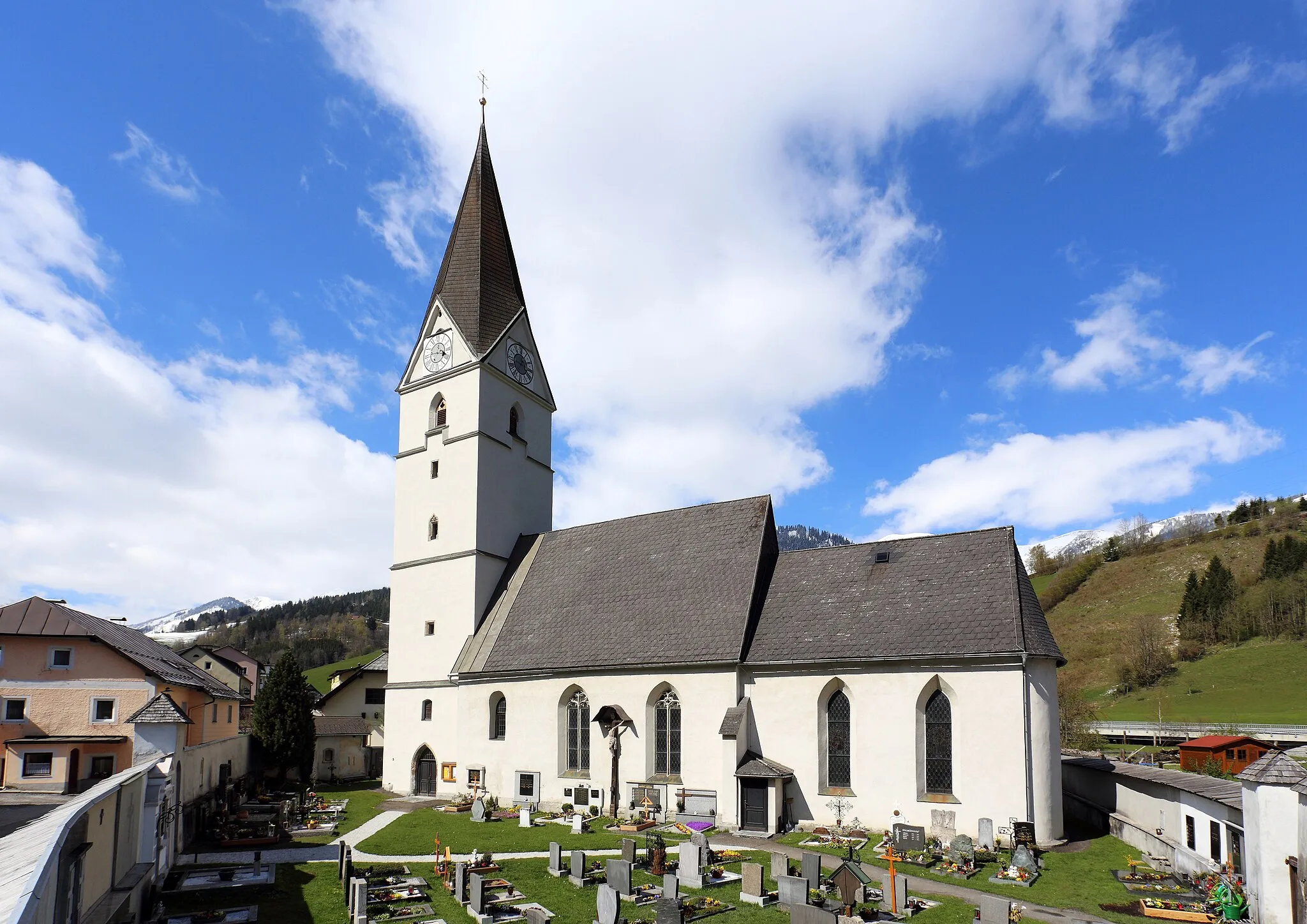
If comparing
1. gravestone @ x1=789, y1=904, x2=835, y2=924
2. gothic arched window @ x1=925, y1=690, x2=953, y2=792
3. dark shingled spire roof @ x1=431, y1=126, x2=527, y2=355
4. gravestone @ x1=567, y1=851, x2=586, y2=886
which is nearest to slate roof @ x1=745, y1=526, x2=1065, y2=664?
gothic arched window @ x1=925, y1=690, x2=953, y2=792

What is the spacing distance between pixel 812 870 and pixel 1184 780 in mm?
10380

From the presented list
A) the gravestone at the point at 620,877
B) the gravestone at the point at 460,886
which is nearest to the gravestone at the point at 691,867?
the gravestone at the point at 620,877

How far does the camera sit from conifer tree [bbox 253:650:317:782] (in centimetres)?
3934

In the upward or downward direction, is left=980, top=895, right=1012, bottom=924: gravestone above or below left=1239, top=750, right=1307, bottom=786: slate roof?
below

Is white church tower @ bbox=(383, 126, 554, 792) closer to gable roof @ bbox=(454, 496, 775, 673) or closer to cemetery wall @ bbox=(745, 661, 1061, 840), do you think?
gable roof @ bbox=(454, 496, 775, 673)

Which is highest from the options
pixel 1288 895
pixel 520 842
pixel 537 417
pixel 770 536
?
pixel 537 417

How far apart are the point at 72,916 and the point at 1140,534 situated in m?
167

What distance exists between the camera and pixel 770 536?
3228 centimetres

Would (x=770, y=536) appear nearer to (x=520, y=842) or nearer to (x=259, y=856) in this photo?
(x=520, y=842)

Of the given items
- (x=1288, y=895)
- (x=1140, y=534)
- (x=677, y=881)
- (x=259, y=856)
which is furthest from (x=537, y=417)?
(x=1140, y=534)

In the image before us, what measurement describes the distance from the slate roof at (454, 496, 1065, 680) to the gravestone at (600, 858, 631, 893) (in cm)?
932

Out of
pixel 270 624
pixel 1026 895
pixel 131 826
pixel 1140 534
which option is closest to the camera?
pixel 131 826

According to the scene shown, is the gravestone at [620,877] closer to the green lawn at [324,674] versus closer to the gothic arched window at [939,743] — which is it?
the gothic arched window at [939,743]

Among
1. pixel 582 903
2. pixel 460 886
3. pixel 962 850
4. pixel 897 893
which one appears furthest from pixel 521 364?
pixel 897 893
